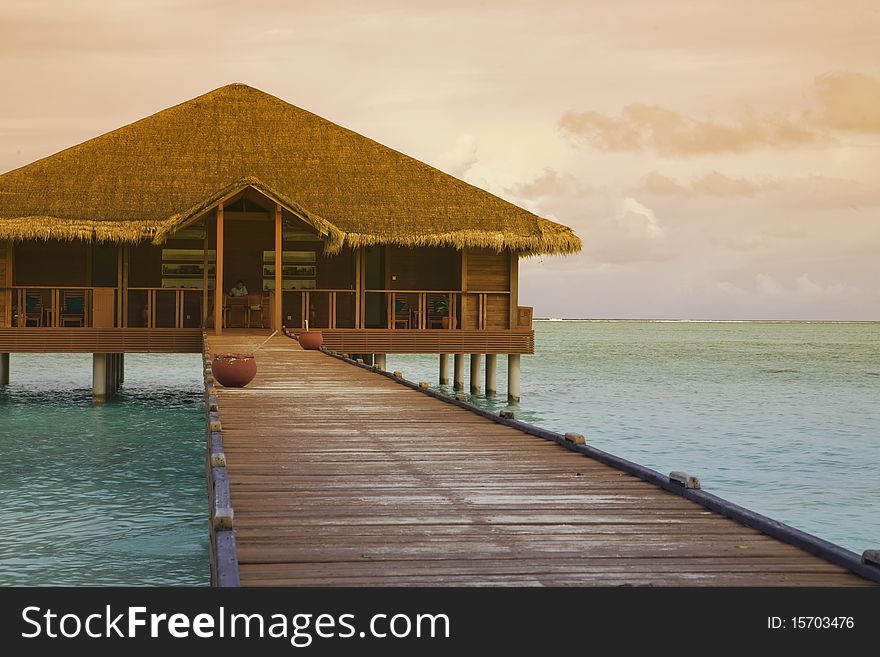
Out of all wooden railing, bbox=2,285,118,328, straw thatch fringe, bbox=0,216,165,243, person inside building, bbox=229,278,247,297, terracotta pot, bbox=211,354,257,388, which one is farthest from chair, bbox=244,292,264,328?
terracotta pot, bbox=211,354,257,388

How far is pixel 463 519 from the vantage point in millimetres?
5402

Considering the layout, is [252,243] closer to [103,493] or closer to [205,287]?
[205,287]

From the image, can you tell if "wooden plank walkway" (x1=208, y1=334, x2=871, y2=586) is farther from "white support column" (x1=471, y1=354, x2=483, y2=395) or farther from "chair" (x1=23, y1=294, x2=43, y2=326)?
"white support column" (x1=471, y1=354, x2=483, y2=395)

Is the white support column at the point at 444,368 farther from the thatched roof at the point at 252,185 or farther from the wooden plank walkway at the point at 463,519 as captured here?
the wooden plank walkway at the point at 463,519

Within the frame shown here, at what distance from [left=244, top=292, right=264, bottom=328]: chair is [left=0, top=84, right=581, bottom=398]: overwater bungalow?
6 cm

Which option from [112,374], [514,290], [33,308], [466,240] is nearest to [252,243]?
[33,308]

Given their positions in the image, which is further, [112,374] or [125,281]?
[112,374]

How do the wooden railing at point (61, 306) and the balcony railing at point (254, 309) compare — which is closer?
the wooden railing at point (61, 306)

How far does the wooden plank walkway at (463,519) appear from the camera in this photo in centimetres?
448

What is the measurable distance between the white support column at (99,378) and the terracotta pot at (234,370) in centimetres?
1171

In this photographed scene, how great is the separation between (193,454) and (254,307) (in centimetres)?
573
